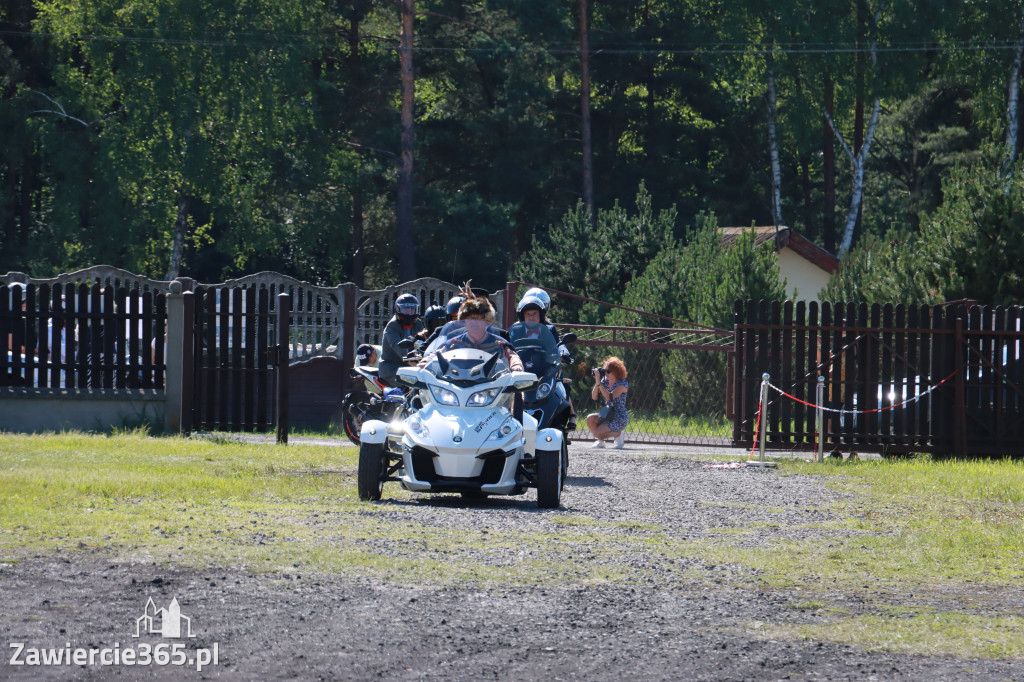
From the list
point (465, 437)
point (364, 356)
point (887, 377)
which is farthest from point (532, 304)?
point (887, 377)

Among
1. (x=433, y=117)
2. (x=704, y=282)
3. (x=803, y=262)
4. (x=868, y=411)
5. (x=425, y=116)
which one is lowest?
(x=868, y=411)

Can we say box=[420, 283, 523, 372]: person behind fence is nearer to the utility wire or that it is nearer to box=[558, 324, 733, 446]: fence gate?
box=[558, 324, 733, 446]: fence gate

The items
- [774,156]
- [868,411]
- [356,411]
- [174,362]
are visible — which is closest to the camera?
[356,411]

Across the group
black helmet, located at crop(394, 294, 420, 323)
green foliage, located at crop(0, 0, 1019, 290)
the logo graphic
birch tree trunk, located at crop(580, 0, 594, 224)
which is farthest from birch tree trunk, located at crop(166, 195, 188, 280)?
the logo graphic

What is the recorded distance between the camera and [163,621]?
21.5 ft

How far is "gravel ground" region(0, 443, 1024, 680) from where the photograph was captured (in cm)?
603

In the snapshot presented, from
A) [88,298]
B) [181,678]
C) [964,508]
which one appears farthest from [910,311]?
[181,678]

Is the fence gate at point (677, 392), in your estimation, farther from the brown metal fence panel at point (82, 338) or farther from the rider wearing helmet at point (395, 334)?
the brown metal fence panel at point (82, 338)

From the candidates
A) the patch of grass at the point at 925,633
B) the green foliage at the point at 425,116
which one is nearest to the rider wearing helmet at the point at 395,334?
the patch of grass at the point at 925,633

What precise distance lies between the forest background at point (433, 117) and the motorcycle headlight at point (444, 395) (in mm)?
31486

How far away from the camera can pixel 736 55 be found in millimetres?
51562

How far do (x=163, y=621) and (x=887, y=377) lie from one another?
14.2 metres

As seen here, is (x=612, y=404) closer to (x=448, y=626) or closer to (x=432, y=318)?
(x=432, y=318)

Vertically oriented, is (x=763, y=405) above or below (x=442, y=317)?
below
